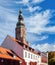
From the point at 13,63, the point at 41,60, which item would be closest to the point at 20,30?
the point at 41,60

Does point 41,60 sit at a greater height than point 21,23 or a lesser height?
lesser

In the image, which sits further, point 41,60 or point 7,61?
point 41,60

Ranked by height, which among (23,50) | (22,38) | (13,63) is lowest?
(13,63)

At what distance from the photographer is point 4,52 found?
5781cm

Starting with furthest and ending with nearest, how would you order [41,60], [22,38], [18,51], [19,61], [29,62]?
[22,38]
[41,60]
[29,62]
[18,51]
[19,61]

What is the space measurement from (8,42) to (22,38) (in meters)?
76.0

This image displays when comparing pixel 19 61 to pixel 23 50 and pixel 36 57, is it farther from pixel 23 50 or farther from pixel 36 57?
pixel 36 57

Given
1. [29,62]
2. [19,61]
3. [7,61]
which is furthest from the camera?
[29,62]

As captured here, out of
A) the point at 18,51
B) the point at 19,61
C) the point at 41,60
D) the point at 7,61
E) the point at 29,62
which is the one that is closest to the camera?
the point at 7,61

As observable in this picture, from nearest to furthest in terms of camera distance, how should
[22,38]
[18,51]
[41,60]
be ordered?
[18,51], [41,60], [22,38]

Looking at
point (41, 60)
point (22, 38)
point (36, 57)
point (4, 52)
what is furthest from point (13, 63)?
point (22, 38)

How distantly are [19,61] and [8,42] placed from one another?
793 cm

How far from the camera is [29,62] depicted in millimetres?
69750

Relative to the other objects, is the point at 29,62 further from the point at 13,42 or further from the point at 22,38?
the point at 22,38
